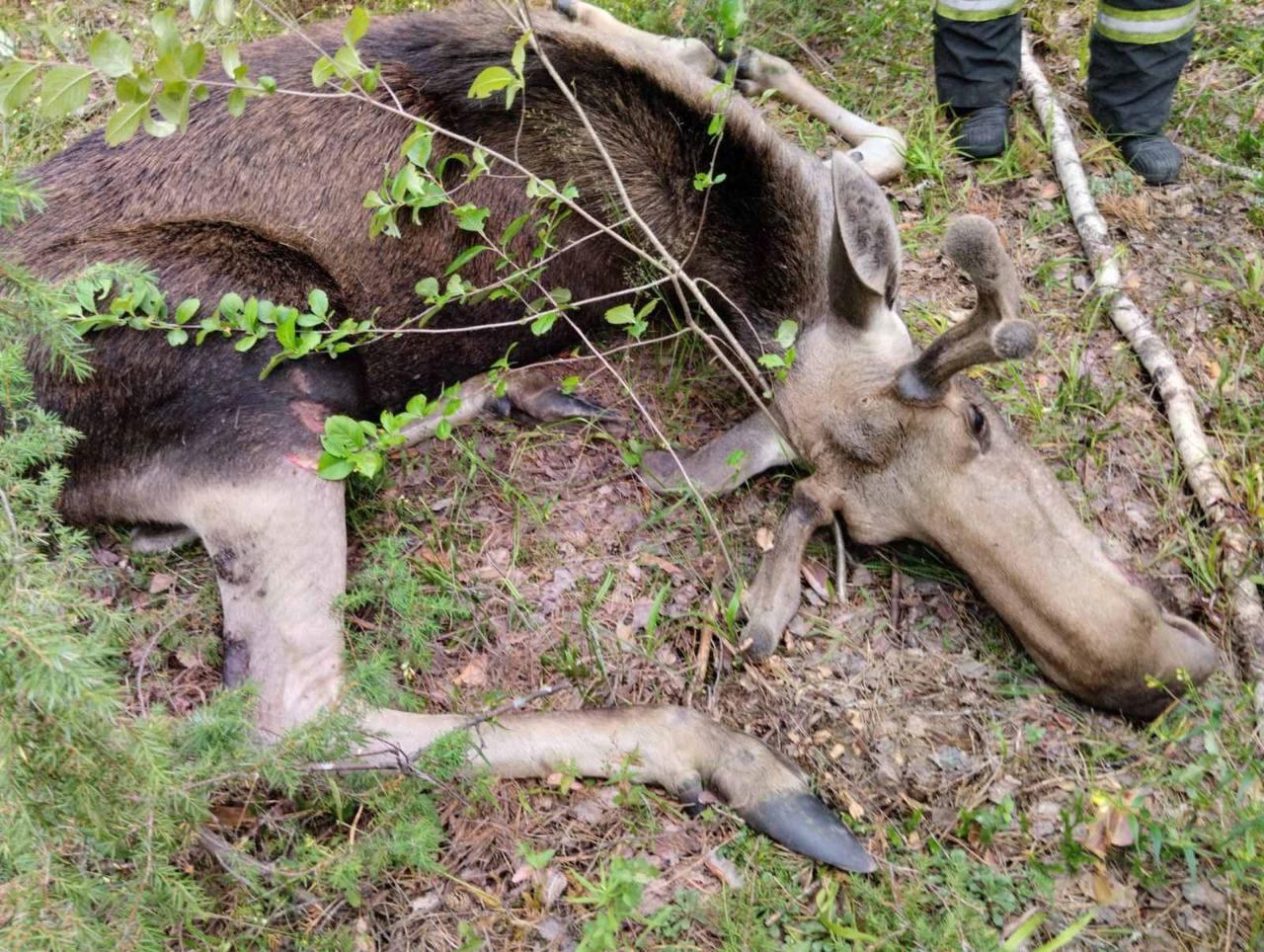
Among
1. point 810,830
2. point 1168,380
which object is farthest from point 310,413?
point 1168,380

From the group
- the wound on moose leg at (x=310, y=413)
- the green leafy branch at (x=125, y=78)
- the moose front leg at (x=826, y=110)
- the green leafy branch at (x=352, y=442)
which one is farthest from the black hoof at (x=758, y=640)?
the moose front leg at (x=826, y=110)

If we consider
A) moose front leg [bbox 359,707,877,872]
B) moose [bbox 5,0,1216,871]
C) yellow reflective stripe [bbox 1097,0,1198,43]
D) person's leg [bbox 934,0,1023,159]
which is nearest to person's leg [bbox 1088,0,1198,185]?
yellow reflective stripe [bbox 1097,0,1198,43]

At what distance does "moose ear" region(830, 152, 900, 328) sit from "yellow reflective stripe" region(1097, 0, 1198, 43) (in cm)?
212

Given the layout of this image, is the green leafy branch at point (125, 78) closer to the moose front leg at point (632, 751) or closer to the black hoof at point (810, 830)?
the moose front leg at point (632, 751)

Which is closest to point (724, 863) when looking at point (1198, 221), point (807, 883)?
point (807, 883)

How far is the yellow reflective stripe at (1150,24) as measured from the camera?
14.8ft

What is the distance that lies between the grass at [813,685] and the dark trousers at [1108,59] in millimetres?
254

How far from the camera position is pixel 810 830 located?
9.82 feet

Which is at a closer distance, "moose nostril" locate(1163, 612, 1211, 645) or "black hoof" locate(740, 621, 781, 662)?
"moose nostril" locate(1163, 612, 1211, 645)

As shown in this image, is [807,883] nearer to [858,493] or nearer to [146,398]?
[858,493]

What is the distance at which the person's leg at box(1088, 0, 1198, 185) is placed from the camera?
14.9 feet

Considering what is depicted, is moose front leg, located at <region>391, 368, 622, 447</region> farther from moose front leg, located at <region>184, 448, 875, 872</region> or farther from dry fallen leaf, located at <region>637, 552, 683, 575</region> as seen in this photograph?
moose front leg, located at <region>184, 448, 875, 872</region>

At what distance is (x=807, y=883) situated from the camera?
9.65ft

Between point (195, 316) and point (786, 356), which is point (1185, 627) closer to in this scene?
point (786, 356)
